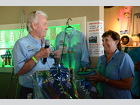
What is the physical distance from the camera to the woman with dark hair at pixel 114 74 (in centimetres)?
148

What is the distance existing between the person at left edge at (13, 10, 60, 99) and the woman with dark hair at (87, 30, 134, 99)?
1.61 ft

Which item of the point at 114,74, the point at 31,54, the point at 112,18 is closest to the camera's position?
the point at 31,54

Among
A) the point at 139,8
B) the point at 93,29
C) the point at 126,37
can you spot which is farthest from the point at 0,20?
the point at 139,8

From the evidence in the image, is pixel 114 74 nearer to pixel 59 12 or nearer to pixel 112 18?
pixel 59 12

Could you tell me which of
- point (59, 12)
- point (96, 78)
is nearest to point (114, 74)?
point (96, 78)

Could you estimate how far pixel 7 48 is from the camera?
303 cm

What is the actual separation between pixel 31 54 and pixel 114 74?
0.75 metres

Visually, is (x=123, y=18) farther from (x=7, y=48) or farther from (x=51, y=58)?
(x=51, y=58)

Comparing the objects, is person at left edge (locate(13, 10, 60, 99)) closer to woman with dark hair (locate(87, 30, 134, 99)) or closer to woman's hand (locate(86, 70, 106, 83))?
woman's hand (locate(86, 70, 106, 83))

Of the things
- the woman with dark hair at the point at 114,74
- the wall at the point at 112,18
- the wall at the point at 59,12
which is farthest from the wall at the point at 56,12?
the wall at the point at 112,18

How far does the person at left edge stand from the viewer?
4.11 ft

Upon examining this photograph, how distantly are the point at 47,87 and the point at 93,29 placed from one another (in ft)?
5.05

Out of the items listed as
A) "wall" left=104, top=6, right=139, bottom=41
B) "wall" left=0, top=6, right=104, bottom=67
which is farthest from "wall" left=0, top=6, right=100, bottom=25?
"wall" left=104, top=6, right=139, bottom=41

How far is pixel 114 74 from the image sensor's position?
1529 millimetres
